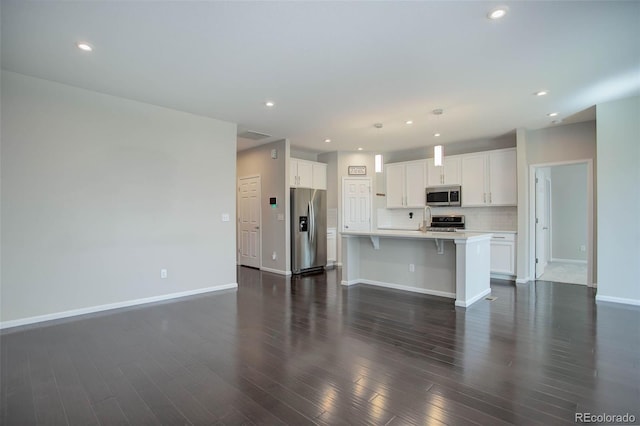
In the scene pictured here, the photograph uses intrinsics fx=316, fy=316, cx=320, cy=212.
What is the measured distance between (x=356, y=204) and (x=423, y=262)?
3.03 m

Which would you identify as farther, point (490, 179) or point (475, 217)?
point (475, 217)

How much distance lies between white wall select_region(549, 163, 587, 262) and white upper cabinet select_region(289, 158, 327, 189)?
5404mm

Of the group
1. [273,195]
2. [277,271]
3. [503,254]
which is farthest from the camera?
[273,195]

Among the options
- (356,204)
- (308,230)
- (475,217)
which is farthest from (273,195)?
(475,217)

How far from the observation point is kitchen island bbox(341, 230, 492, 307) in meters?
4.14

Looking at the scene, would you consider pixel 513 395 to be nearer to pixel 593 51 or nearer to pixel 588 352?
pixel 588 352

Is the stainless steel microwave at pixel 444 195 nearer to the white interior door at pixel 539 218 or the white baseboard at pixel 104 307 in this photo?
the white interior door at pixel 539 218

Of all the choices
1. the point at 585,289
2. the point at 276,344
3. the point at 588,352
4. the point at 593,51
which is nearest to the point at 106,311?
the point at 276,344

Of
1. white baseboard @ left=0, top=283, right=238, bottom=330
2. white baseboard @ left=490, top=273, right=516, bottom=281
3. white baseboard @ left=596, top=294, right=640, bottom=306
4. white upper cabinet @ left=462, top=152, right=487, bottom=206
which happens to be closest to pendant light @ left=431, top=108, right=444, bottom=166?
white upper cabinet @ left=462, top=152, right=487, bottom=206

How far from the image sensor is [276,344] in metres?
2.90

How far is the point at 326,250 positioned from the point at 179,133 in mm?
3842

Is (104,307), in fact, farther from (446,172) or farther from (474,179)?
(474,179)

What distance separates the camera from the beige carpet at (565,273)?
5742 mm

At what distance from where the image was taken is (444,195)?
261 inches
